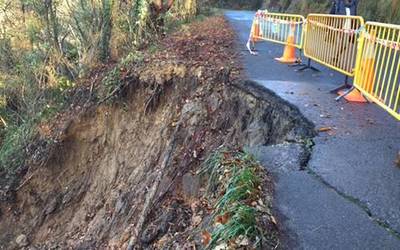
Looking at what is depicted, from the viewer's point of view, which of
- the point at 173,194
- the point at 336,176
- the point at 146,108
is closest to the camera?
the point at 336,176

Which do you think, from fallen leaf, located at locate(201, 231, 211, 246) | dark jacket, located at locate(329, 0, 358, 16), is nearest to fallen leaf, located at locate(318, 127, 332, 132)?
fallen leaf, located at locate(201, 231, 211, 246)

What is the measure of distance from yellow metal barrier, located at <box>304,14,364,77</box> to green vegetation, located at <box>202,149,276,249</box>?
3796mm

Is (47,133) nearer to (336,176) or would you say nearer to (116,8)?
(116,8)

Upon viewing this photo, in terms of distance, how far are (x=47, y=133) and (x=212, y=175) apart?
300 inches

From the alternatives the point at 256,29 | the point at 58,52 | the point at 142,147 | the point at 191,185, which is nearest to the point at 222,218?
the point at 191,185

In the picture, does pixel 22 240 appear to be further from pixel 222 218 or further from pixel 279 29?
pixel 279 29

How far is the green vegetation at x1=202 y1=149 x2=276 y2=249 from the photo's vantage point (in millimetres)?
3506

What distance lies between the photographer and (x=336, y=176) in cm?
473

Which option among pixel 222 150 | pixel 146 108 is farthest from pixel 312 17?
pixel 222 150

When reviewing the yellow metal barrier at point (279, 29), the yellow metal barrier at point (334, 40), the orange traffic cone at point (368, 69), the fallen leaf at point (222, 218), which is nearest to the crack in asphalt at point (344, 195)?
the fallen leaf at point (222, 218)

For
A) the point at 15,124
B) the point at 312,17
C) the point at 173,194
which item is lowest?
the point at 15,124

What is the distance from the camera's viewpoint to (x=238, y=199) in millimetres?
3988

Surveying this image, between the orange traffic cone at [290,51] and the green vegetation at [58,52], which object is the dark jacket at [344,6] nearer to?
the orange traffic cone at [290,51]

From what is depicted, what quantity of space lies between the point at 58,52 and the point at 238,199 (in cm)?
1160
